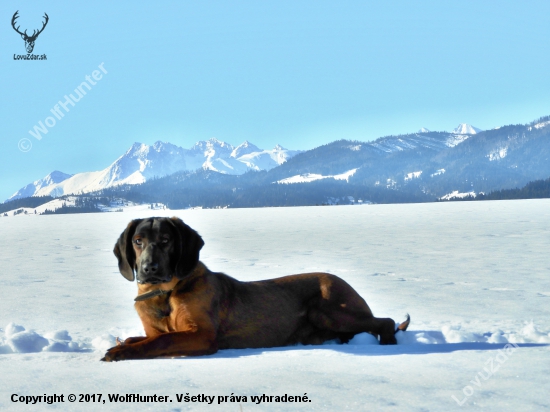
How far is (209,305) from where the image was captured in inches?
217

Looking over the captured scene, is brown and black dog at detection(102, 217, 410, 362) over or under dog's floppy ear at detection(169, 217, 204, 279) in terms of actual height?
under

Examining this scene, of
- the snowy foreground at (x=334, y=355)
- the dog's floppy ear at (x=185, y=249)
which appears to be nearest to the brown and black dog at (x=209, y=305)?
the dog's floppy ear at (x=185, y=249)

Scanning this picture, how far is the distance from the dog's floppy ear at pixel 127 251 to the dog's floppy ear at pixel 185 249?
411mm

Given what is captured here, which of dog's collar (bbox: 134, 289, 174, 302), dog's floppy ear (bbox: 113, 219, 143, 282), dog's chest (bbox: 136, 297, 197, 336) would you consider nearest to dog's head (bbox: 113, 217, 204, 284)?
dog's floppy ear (bbox: 113, 219, 143, 282)

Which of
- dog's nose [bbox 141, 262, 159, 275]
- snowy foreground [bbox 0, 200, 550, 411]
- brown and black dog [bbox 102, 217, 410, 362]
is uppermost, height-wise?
dog's nose [bbox 141, 262, 159, 275]

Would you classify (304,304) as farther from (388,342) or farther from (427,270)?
(427,270)

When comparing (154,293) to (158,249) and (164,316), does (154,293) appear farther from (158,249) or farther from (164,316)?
(158,249)

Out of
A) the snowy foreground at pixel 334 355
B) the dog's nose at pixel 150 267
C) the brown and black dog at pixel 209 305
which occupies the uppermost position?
the dog's nose at pixel 150 267

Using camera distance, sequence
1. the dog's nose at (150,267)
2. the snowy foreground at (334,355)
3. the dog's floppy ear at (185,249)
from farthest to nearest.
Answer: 1. the dog's floppy ear at (185,249)
2. the dog's nose at (150,267)
3. the snowy foreground at (334,355)

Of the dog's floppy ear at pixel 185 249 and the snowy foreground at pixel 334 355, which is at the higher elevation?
the dog's floppy ear at pixel 185 249

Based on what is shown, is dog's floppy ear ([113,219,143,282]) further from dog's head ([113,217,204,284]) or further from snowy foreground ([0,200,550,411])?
snowy foreground ([0,200,550,411])

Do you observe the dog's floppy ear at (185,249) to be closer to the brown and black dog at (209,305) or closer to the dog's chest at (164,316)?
the brown and black dog at (209,305)

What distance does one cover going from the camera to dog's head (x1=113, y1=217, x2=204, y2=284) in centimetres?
527

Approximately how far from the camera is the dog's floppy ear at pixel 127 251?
18.4 ft
